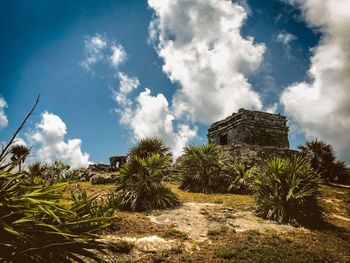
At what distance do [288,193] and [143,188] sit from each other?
5.16 meters

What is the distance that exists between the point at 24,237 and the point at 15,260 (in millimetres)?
231

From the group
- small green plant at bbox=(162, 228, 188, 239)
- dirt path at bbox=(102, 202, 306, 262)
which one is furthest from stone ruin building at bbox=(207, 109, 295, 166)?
small green plant at bbox=(162, 228, 188, 239)

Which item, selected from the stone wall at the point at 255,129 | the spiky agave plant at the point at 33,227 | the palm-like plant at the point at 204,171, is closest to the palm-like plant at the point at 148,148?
the palm-like plant at the point at 204,171

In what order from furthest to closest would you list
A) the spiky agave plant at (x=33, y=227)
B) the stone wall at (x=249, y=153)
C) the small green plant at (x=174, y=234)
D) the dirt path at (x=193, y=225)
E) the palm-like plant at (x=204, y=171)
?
the stone wall at (x=249, y=153), the palm-like plant at (x=204, y=171), the small green plant at (x=174, y=234), the dirt path at (x=193, y=225), the spiky agave plant at (x=33, y=227)

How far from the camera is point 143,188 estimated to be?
10664 mm

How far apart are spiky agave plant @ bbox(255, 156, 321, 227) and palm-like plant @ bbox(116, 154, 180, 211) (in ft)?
10.8

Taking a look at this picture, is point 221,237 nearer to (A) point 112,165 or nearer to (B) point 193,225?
(B) point 193,225

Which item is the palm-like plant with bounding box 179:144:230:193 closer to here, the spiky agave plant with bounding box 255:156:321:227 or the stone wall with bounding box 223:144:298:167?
the stone wall with bounding box 223:144:298:167

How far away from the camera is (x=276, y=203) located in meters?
9.40

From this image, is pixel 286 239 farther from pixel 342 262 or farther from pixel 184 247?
pixel 184 247

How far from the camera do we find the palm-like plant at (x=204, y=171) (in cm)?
1445

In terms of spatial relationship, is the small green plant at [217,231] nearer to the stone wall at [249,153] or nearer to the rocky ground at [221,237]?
the rocky ground at [221,237]

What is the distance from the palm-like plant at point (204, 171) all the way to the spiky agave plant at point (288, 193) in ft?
14.1

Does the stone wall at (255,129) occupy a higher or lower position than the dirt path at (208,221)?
higher
